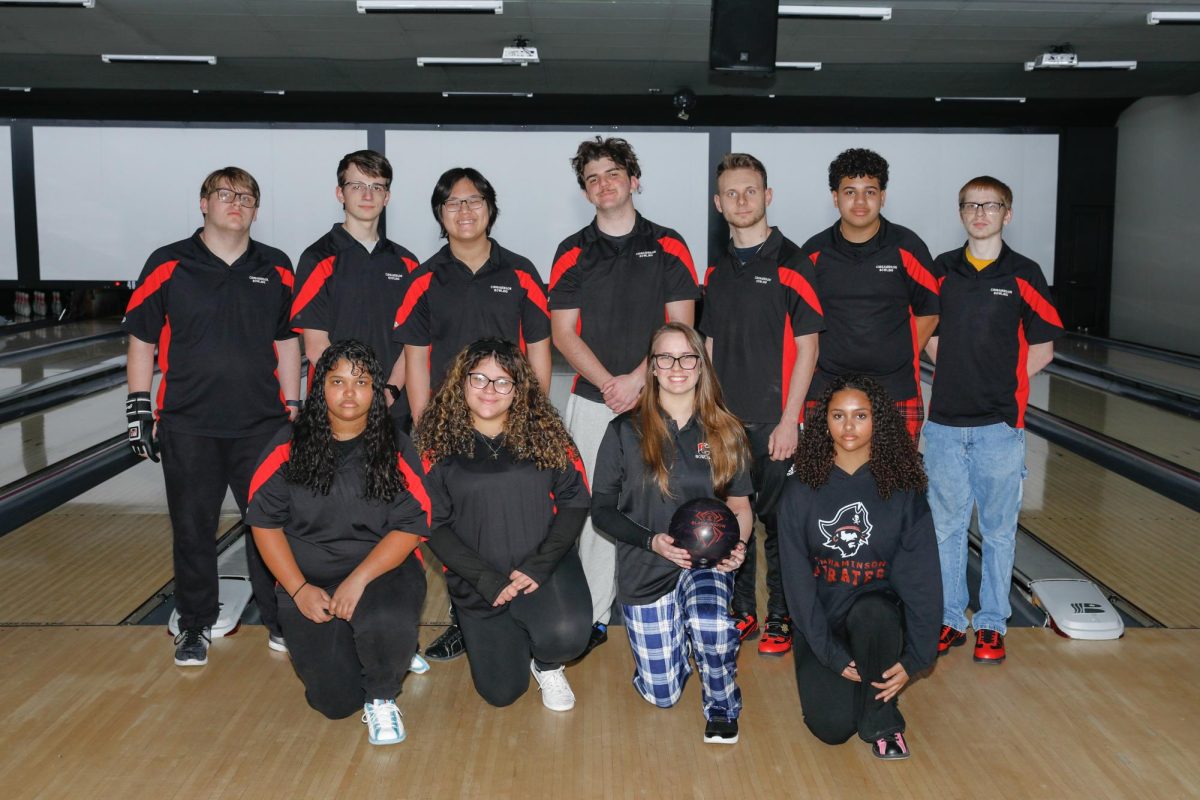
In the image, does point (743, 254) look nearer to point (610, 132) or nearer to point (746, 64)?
point (746, 64)

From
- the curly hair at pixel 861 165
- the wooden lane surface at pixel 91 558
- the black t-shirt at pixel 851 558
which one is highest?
the curly hair at pixel 861 165

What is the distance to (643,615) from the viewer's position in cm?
210

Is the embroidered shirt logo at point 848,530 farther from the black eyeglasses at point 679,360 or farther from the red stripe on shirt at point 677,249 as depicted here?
the red stripe on shirt at point 677,249

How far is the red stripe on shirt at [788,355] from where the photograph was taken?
240 cm

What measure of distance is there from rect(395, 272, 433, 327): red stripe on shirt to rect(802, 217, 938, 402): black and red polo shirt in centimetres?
93

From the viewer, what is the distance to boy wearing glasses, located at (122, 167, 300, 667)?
2.35 metres

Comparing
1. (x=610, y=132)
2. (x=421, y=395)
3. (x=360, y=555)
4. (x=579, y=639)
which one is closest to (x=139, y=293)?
(x=421, y=395)

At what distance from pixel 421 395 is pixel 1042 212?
443 cm

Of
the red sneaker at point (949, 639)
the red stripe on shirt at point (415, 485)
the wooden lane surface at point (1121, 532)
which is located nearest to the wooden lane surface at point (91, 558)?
the red stripe on shirt at point (415, 485)

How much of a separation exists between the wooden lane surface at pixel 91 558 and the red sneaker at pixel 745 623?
5.14ft

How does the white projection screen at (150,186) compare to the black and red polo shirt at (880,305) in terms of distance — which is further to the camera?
the white projection screen at (150,186)

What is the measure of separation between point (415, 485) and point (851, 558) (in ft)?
2.85

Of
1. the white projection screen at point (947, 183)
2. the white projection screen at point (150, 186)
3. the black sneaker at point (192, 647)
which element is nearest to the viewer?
the black sneaker at point (192, 647)

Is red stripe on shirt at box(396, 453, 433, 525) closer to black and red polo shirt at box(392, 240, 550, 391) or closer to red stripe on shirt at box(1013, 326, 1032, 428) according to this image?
black and red polo shirt at box(392, 240, 550, 391)
